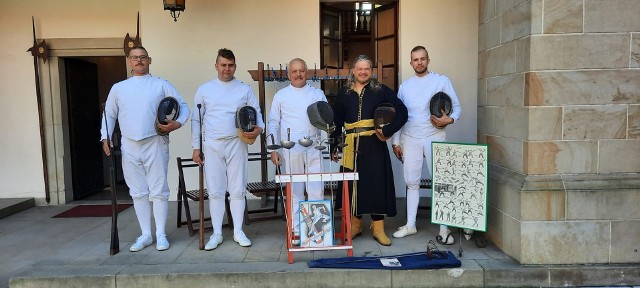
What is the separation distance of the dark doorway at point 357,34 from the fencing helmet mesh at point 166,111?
2.60 meters

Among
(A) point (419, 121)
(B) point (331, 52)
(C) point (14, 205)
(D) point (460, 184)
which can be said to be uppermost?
(B) point (331, 52)

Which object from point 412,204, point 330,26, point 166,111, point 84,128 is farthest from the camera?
point 84,128

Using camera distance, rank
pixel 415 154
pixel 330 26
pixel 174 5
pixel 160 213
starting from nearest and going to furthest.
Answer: pixel 160 213 < pixel 415 154 < pixel 174 5 < pixel 330 26

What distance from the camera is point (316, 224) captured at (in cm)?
368

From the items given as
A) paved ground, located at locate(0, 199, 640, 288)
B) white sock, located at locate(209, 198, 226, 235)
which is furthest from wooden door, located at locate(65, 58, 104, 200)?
white sock, located at locate(209, 198, 226, 235)

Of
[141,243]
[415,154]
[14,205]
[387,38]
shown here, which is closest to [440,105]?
[415,154]

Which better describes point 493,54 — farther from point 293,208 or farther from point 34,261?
point 34,261

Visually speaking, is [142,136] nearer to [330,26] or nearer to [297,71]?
[297,71]

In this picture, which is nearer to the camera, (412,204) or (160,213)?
(160,213)

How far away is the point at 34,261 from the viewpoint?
3996 millimetres

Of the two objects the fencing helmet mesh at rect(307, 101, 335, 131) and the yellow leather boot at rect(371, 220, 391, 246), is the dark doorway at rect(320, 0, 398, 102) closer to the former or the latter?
the fencing helmet mesh at rect(307, 101, 335, 131)

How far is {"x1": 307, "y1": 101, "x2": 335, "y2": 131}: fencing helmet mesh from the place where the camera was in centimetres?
370

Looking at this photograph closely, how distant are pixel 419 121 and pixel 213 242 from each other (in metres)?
2.17

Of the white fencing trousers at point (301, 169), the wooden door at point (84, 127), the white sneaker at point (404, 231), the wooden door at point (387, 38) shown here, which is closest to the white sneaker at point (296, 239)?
the white fencing trousers at point (301, 169)
